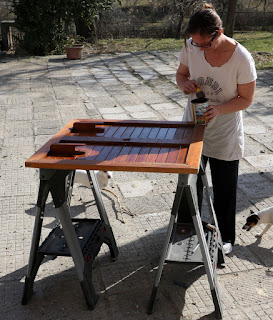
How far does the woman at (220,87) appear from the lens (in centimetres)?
279

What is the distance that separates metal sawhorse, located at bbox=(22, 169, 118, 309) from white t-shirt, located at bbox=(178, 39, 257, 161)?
94 centimetres

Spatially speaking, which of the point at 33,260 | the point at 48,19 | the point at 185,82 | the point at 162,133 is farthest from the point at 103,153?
the point at 48,19

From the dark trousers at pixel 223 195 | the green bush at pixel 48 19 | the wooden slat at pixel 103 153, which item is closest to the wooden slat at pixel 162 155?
the wooden slat at pixel 103 153

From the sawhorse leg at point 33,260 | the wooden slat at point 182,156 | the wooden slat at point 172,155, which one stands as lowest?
the sawhorse leg at point 33,260

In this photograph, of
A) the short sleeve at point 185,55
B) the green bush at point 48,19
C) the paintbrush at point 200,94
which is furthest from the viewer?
the green bush at point 48,19

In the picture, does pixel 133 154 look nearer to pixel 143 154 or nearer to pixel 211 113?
pixel 143 154

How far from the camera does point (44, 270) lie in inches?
131

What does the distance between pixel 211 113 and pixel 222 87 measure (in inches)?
9.6

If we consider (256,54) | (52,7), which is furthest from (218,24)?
(52,7)

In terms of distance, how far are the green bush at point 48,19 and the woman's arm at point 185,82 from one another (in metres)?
9.23

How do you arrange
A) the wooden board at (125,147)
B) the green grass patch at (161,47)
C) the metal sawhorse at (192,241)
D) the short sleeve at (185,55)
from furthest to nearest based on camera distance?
the green grass patch at (161,47), the short sleeve at (185,55), the metal sawhorse at (192,241), the wooden board at (125,147)

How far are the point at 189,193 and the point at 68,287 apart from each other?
1.19 meters

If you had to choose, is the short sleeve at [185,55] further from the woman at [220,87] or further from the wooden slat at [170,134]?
the wooden slat at [170,134]

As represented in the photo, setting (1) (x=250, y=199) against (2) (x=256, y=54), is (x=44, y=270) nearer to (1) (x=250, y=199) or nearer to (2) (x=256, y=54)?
(1) (x=250, y=199)
